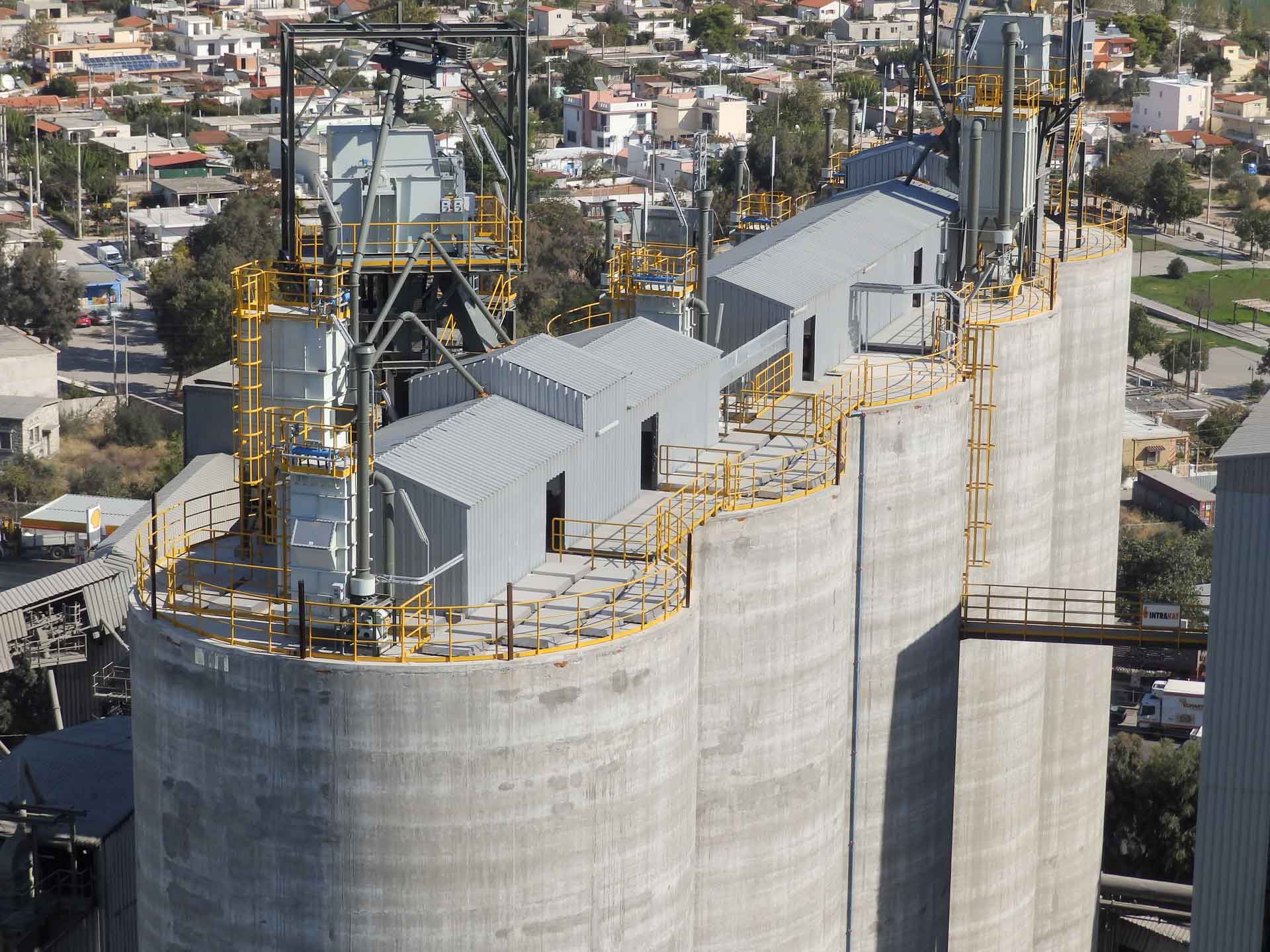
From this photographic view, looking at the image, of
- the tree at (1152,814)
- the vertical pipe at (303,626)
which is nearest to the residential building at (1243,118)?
the tree at (1152,814)

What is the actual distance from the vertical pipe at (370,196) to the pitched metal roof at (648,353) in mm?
4471

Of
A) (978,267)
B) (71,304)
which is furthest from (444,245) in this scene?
(71,304)

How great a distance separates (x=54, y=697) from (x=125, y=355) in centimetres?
5751

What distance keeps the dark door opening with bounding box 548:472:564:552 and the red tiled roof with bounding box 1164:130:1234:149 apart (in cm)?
13028

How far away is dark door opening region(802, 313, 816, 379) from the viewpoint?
44.2 m

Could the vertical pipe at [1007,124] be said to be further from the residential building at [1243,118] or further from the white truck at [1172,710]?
the residential building at [1243,118]

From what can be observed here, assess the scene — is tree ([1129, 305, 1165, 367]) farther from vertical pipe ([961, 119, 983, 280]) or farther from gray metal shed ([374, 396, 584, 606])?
gray metal shed ([374, 396, 584, 606])

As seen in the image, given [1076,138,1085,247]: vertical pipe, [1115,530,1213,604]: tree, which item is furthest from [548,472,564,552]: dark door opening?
[1115,530,1213,604]: tree

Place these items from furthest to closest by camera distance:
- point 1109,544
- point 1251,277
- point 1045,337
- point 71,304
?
point 1251,277
point 71,304
point 1109,544
point 1045,337

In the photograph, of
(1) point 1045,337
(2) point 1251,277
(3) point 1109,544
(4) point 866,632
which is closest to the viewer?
(4) point 866,632

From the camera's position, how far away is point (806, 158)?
383 ft

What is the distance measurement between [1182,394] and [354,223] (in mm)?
74919

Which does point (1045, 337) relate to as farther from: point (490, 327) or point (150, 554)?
point (150, 554)

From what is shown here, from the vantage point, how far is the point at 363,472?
30.5m
